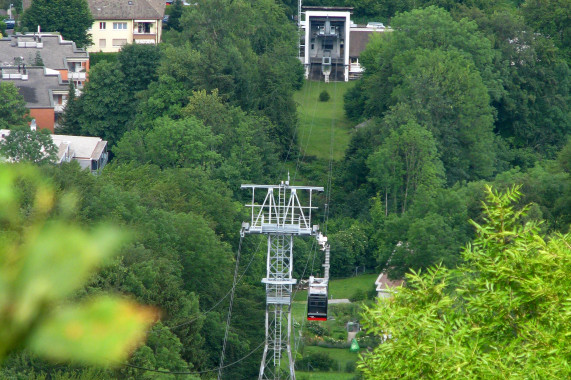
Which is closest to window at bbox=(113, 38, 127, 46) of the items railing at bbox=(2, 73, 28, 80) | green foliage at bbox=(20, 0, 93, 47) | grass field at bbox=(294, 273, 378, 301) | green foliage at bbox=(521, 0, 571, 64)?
green foliage at bbox=(20, 0, 93, 47)

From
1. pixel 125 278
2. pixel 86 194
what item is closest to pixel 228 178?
pixel 86 194

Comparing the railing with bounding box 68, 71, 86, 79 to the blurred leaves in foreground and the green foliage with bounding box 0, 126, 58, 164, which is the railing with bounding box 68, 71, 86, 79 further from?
the blurred leaves in foreground

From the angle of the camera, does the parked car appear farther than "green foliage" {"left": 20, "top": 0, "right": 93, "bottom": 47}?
Yes

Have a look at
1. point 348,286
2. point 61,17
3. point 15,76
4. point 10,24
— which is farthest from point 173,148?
point 10,24

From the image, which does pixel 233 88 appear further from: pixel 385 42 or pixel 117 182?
pixel 117 182

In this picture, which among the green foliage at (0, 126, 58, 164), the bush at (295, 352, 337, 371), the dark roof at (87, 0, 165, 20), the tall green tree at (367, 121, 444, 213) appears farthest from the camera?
the dark roof at (87, 0, 165, 20)

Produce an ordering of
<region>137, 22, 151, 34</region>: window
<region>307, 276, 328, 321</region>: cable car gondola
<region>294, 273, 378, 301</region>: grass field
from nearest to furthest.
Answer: <region>307, 276, 328, 321</region>: cable car gondola → <region>294, 273, 378, 301</region>: grass field → <region>137, 22, 151, 34</region>: window
